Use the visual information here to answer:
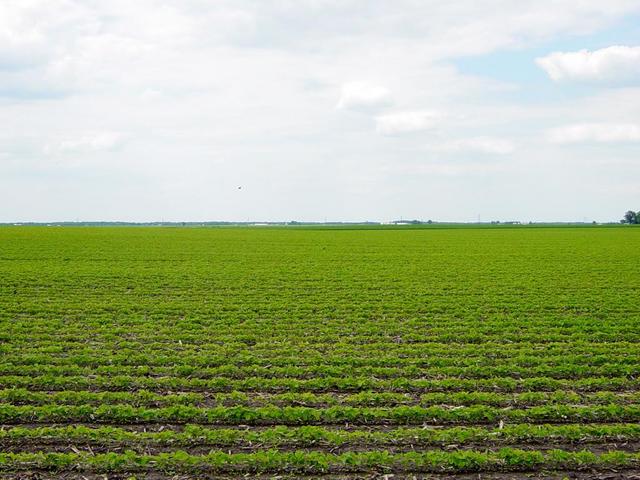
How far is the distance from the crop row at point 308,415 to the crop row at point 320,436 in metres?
0.37

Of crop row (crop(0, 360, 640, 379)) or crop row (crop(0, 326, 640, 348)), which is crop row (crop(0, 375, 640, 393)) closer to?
crop row (crop(0, 360, 640, 379))

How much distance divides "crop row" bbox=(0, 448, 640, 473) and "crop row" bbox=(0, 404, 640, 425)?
125cm

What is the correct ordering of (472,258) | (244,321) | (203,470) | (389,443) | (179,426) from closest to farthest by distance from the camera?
(203,470) < (389,443) < (179,426) < (244,321) < (472,258)

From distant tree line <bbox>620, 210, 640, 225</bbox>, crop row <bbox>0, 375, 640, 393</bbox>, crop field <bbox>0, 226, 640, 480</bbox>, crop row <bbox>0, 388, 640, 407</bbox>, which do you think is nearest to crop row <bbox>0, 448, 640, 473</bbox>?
crop field <bbox>0, 226, 640, 480</bbox>

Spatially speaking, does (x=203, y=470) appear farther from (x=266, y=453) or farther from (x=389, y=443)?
(x=389, y=443)

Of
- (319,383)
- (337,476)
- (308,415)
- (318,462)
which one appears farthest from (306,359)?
(337,476)

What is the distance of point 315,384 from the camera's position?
10594 millimetres

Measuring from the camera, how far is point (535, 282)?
1033 inches

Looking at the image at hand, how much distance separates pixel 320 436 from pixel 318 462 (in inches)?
32.5

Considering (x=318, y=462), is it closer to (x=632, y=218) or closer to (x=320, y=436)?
(x=320, y=436)

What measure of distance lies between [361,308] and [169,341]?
701cm

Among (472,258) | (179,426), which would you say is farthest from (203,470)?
(472,258)

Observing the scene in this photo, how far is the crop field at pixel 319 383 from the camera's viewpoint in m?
7.50

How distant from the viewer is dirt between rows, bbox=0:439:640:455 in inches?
308
